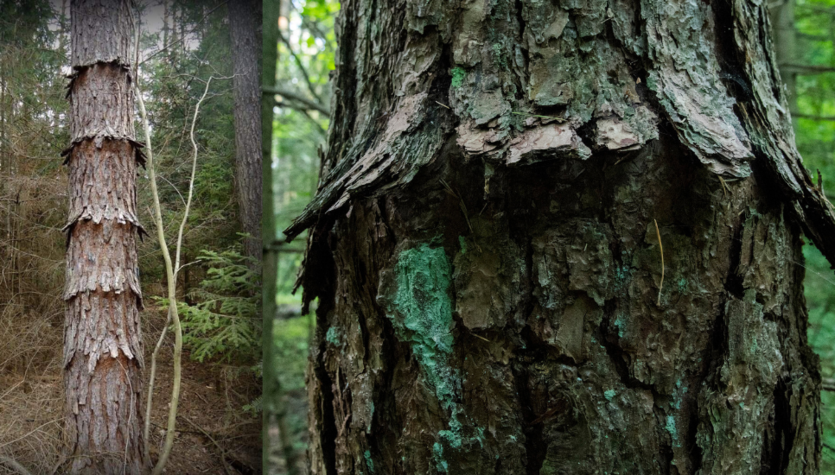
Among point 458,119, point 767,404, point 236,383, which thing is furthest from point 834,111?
point 236,383

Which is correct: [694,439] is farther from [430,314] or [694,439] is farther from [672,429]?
[430,314]

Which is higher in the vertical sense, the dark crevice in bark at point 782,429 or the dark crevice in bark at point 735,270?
the dark crevice in bark at point 735,270

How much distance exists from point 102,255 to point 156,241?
0.11m

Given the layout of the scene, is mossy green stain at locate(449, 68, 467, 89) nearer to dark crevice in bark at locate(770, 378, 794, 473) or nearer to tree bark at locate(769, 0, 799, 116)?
dark crevice in bark at locate(770, 378, 794, 473)

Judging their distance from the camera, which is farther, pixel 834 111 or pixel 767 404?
pixel 834 111

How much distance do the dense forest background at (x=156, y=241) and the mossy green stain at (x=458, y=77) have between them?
0.59m

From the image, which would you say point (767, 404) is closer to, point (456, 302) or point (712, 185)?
point (712, 185)

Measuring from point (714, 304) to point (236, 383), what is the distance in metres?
1.02

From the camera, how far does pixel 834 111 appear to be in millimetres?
4723

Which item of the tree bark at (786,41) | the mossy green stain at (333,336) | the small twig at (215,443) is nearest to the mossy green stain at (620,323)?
the mossy green stain at (333,336)

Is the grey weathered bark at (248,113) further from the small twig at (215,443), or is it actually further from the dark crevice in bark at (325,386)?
the small twig at (215,443)

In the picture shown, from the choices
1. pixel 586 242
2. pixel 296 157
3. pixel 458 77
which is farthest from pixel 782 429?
pixel 296 157

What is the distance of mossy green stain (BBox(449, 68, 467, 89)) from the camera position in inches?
36.1

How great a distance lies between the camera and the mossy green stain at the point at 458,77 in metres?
0.92
